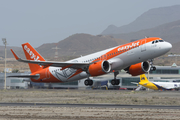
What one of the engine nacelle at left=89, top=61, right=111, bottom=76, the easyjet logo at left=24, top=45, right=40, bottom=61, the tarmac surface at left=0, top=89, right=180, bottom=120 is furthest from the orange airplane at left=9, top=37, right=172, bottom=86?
the tarmac surface at left=0, top=89, right=180, bottom=120

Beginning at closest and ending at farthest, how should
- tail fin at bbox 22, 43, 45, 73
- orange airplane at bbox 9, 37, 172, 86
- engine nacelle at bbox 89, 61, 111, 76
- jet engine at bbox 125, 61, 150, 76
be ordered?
orange airplane at bbox 9, 37, 172, 86 < engine nacelle at bbox 89, 61, 111, 76 < jet engine at bbox 125, 61, 150, 76 < tail fin at bbox 22, 43, 45, 73

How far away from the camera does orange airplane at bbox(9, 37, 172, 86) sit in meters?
46.4

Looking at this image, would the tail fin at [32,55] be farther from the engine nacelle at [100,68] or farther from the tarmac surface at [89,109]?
the engine nacelle at [100,68]

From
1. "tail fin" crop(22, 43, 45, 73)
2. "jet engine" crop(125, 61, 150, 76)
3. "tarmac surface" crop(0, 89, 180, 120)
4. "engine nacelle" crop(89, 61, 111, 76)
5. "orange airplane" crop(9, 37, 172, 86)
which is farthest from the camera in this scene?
"tail fin" crop(22, 43, 45, 73)

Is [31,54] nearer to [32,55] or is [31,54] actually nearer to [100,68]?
[32,55]

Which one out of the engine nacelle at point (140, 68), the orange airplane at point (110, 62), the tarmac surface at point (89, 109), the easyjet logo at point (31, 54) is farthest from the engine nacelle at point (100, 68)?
the easyjet logo at point (31, 54)

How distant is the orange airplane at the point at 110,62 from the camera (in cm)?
4644

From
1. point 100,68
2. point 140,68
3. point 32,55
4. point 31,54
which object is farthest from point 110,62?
point 31,54

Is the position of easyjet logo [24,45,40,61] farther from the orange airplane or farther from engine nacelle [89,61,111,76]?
engine nacelle [89,61,111,76]

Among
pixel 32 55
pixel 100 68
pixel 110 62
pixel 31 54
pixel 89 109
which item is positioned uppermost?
pixel 31 54

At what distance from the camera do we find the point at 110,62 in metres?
49.5

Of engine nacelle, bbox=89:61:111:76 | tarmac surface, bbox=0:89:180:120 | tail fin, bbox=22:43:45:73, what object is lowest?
tarmac surface, bbox=0:89:180:120

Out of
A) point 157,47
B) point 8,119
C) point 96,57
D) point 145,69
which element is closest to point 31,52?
point 96,57

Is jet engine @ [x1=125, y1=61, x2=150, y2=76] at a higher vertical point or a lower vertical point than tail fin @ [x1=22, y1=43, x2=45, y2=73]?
lower
